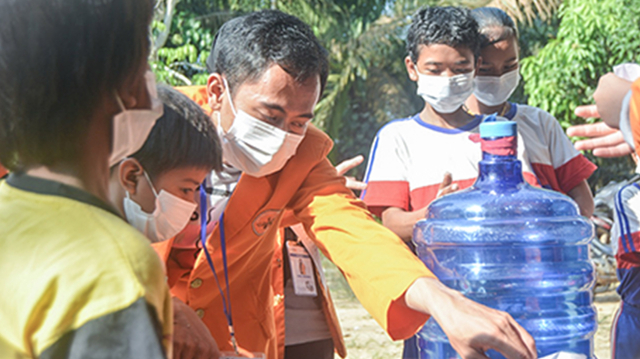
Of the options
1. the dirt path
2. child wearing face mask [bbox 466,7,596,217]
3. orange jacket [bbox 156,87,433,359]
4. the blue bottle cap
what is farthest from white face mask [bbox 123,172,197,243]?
the dirt path

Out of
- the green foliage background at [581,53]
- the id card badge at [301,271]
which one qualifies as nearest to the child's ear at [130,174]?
the id card badge at [301,271]

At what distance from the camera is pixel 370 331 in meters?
7.40

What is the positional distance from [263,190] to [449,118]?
1087mm

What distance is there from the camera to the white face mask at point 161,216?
68.8 inches

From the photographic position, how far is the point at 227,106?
7.91 feet

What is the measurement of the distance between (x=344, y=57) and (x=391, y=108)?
172 cm

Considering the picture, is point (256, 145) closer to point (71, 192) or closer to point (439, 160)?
point (439, 160)

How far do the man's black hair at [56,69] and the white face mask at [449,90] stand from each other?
2.19m

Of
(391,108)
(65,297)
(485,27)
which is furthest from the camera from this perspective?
(391,108)

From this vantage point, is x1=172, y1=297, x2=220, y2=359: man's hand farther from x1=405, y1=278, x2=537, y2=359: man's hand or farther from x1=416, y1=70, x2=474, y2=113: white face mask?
x1=416, y1=70, x2=474, y2=113: white face mask

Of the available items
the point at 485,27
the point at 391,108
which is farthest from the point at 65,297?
the point at 391,108

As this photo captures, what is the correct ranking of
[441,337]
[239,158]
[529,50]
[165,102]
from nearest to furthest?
[165,102], [239,158], [441,337], [529,50]

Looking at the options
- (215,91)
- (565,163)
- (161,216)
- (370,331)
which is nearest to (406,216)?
(565,163)

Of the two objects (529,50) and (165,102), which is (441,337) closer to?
(165,102)
